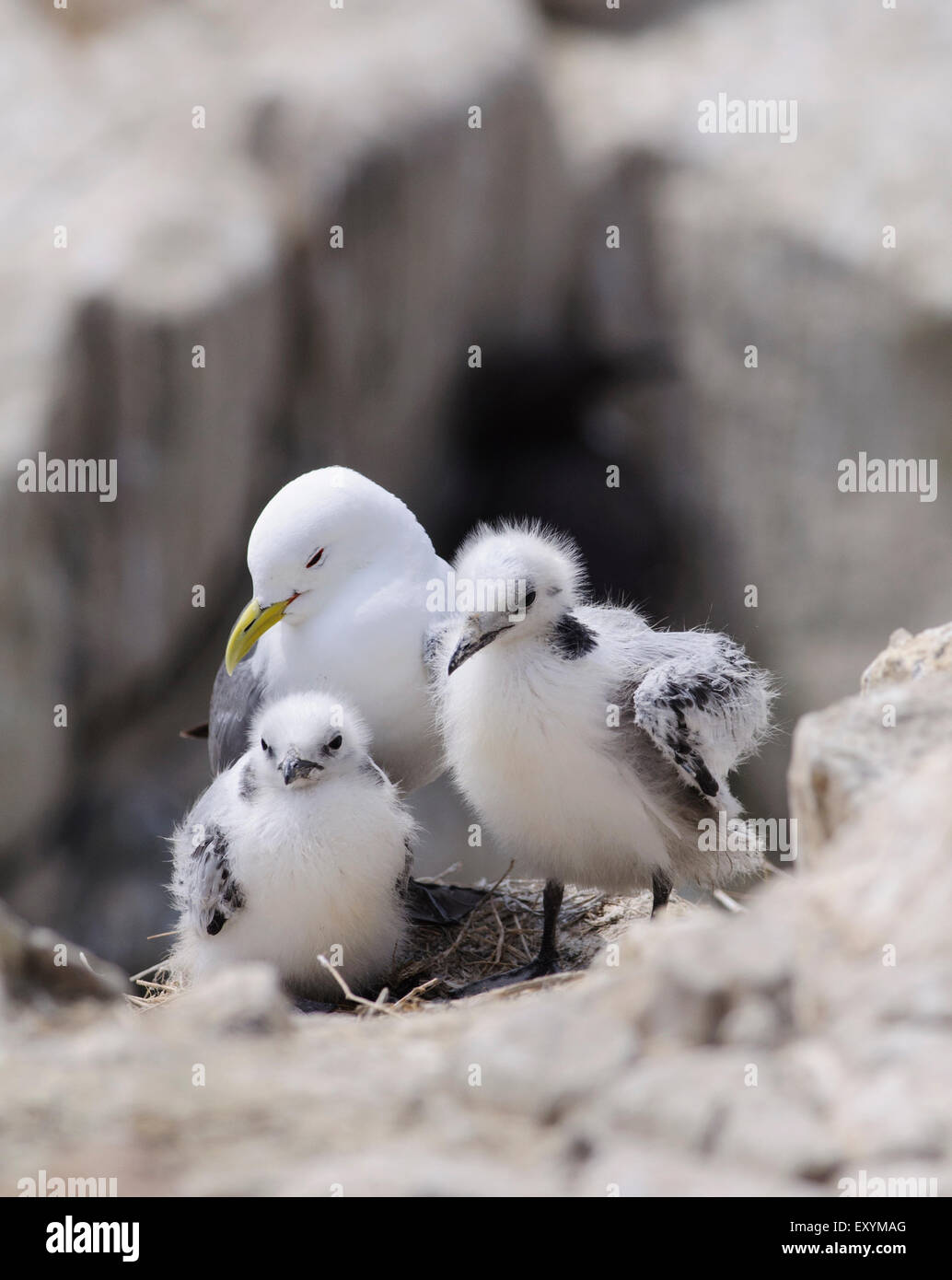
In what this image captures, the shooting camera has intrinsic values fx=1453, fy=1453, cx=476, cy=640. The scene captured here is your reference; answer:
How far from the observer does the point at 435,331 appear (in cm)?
1061

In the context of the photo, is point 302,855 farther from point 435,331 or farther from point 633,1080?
point 435,331

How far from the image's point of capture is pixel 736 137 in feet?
33.9

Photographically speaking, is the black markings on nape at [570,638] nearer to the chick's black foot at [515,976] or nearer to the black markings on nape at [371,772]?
the black markings on nape at [371,772]

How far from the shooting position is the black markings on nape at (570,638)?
12.8 ft

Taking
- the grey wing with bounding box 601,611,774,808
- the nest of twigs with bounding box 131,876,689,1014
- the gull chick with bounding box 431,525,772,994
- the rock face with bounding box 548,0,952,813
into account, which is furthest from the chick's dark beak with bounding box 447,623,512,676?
the rock face with bounding box 548,0,952,813

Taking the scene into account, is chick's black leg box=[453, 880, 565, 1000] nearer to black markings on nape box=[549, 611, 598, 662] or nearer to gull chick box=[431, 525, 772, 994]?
gull chick box=[431, 525, 772, 994]

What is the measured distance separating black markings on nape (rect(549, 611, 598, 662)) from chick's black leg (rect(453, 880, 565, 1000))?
2.54 feet

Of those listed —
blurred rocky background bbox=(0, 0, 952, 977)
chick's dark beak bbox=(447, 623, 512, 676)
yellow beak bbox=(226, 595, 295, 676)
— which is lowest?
chick's dark beak bbox=(447, 623, 512, 676)

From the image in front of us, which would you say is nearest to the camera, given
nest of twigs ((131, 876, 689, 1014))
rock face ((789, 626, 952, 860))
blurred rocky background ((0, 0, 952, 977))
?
rock face ((789, 626, 952, 860))

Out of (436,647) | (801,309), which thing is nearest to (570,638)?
(436,647)

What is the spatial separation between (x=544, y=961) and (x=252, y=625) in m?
1.36

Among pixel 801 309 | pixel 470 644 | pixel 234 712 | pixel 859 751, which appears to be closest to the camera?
pixel 859 751

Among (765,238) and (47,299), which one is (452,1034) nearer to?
(47,299)

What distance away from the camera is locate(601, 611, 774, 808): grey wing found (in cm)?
381
